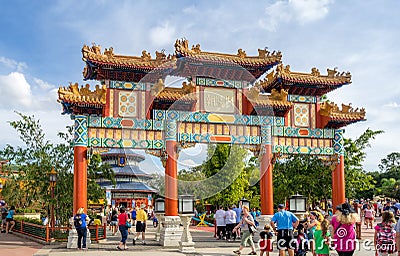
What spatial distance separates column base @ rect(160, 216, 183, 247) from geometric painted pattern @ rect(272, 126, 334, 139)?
5.93m

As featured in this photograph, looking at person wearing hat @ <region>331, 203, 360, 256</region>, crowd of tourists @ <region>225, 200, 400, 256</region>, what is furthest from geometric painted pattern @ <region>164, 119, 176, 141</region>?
person wearing hat @ <region>331, 203, 360, 256</region>

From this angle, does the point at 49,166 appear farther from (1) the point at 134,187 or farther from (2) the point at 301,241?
(1) the point at 134,187

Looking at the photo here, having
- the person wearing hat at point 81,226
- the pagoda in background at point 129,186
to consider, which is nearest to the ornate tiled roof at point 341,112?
the person wearing hat at point 81,226

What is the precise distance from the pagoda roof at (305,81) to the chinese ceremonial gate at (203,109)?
1.8 inches

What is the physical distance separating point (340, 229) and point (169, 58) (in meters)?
12.2

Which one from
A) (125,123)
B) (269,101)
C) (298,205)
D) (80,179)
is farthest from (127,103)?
(298,205)

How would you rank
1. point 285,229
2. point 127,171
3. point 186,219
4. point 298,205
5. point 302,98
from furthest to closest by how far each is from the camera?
point 127,171, point 302,98, point 186,219, point 298,205, point 285,229

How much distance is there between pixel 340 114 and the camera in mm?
21484

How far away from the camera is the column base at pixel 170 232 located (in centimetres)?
1780

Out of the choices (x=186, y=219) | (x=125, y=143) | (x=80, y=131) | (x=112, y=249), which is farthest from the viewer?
(x=125, y=143)

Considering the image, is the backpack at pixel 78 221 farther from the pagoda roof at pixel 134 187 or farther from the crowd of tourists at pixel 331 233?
the pagoda roof at pixel 134 187

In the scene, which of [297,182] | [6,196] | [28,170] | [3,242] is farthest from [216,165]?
[3,242]

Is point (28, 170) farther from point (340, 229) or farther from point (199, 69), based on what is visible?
point (340, 229)

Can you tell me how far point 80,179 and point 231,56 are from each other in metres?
8.16
